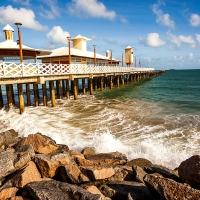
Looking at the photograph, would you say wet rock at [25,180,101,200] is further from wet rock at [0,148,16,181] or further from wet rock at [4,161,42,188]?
wet rock at [0,148,16,181]

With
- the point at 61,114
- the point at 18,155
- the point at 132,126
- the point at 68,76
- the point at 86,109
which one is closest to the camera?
the point at 18,155

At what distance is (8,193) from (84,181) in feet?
5.05

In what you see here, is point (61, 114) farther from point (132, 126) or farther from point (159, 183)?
point (159, 183)

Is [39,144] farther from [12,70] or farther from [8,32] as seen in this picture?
[8,32]

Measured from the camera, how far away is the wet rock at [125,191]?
378 centimetres

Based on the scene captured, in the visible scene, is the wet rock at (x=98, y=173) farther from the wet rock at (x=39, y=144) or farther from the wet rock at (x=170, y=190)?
the wet rock at (x=39, y=144)

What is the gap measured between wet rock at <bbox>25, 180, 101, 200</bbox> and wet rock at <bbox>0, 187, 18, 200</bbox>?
308mm

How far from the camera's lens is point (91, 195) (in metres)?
3.47

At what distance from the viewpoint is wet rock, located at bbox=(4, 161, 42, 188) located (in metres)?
4.19

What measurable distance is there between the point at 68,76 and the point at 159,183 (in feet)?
51.7

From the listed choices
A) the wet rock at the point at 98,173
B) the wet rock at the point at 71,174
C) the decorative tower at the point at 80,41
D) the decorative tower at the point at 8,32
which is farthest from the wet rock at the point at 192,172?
the decorative tower at the point at 80,41

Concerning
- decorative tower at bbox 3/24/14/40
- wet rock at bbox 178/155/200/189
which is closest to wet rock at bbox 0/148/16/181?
wet rock at bbox 178/155/200/189

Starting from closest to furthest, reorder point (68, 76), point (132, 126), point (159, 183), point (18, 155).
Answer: point (159, 183)
point (18, 155)
point (132, 126)
point (68, 76)

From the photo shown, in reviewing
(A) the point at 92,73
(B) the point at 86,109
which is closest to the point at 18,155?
(B) the point at 86,109
